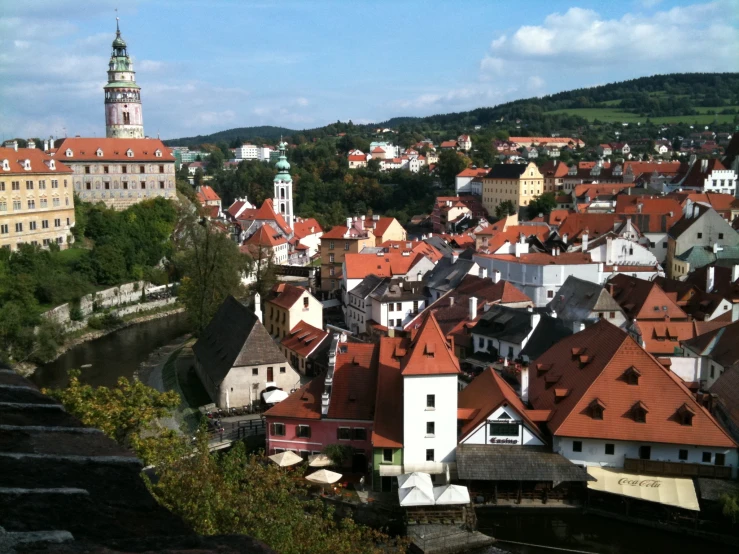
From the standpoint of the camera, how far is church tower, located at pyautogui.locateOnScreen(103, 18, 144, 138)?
77000mm

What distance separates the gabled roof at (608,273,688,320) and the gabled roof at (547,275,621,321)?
107cm

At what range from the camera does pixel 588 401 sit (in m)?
22.6

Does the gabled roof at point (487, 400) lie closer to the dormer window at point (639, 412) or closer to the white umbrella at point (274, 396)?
the dormer window at point (639, 412)

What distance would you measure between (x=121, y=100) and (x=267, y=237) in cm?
2165

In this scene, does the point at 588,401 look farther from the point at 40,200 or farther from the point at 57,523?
the point at 40,200

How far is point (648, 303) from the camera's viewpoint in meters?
34.2

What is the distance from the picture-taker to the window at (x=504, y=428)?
22.5 metres

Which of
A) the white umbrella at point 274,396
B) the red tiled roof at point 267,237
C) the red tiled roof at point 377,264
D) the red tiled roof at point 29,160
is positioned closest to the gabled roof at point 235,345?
the white umbrella at point 274,396

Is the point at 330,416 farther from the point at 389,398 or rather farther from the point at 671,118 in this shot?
the point at 671,118

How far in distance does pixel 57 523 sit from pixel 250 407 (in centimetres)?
2697

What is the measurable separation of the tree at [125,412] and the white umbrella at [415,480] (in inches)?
277

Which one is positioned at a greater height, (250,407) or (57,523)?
(57,523)

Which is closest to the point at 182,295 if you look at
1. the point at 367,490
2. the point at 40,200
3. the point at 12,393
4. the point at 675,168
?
the point at 40,200

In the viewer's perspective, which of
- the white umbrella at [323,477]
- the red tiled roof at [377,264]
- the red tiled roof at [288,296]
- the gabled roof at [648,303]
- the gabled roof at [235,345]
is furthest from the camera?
the red tiled roof at [377,264]
